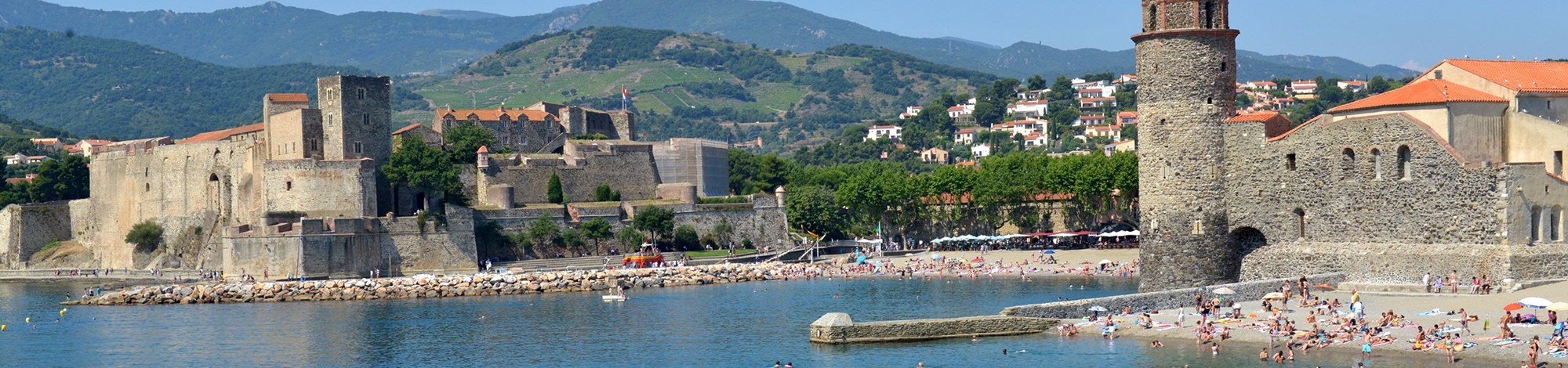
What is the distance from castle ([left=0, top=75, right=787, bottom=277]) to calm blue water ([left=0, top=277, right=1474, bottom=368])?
6.58m

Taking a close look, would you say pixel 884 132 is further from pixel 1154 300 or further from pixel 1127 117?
pixel 1154 300

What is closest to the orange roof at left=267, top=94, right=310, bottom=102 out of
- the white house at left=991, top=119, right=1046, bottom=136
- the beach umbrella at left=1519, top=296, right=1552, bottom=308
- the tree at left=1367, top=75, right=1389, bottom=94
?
the beach umbrella at left=1519, top=296, right=1552, bottom=308

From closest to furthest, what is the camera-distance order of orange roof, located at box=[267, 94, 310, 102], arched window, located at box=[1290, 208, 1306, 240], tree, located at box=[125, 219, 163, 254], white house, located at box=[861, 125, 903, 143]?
arched window, located at box=[1290, 208, 1306, 240], orange roof, located at box=[267, 94, 310, 102], tree, located at box=[125, 219, 163, 254], white house, located at box=[861, 125, 903, 143]

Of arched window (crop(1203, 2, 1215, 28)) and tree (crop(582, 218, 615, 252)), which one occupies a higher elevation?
arched window (crop(1203, 2, 1215, 28))

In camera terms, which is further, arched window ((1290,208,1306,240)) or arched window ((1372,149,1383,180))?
arched window ((1290,208,1306,240))

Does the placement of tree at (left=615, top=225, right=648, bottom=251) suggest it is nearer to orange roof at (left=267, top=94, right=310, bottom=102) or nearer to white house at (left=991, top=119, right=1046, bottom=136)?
orange roof at (left=267, top=94, right=310, bottom=102)

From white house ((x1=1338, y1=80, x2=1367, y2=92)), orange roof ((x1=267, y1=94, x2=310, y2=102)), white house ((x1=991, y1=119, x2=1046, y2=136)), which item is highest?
white house ((x1=1338, y1=80, x2=1367, y2=92))

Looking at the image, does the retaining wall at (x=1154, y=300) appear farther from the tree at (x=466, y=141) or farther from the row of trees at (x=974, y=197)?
the tree at (x=466, y=141)

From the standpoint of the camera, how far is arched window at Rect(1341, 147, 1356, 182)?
1353 inches

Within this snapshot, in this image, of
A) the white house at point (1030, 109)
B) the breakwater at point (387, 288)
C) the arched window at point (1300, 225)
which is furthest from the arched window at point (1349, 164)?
the white house at point (1030, 109)

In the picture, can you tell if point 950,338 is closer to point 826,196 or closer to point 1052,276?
point 1052,276

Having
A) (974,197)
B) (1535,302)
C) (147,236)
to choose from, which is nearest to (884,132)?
(974,197)

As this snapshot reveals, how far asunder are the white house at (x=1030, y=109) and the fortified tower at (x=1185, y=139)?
119022 millimetres

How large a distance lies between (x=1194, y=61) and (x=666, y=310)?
51.4 feet
